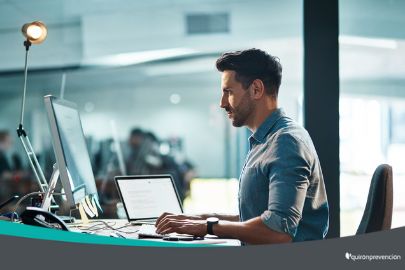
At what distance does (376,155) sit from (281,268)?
2.97 metres

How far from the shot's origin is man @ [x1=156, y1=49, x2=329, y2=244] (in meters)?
1.48

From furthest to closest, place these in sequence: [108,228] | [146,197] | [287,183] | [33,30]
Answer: [33,30]
[146,197]
[108,228]
[287,183]

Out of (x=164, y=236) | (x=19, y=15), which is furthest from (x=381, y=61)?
(x=19, y=15)

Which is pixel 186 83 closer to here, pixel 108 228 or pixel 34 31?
pixel 34 31

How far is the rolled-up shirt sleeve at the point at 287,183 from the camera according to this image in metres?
1.46

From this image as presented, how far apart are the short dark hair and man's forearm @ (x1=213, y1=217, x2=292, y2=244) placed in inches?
17.7

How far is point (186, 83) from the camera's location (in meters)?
7.76

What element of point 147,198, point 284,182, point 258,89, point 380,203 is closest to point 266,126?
point 258,89

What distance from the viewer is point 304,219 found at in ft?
5.38

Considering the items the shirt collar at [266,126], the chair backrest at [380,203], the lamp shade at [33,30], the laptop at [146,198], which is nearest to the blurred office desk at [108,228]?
the laptop at [146,198]

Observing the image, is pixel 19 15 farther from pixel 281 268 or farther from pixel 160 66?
pixel 281 268

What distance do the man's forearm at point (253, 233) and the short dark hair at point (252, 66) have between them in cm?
45

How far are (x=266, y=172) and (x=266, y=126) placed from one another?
0.59ft

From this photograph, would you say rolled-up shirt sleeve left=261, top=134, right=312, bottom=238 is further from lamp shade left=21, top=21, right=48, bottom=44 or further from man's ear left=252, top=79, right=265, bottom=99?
lamp shade left=21, top=21, right=48, bottom=44
